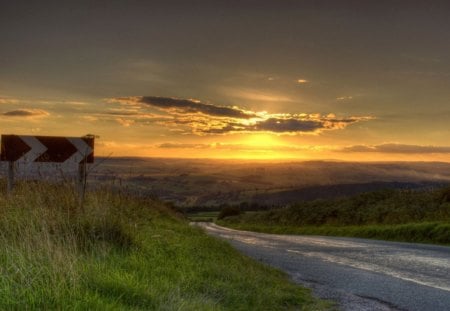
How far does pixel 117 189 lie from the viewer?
13.8 metres

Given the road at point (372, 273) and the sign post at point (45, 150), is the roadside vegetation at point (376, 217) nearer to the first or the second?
the road at point (372, 273)

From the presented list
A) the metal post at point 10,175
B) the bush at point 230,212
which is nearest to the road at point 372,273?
the metal post at point 10,175

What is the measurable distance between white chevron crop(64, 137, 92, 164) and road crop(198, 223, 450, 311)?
5678 millimetres

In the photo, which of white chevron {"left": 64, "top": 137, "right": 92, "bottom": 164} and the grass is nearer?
the grass

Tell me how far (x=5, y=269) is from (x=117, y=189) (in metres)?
7.09

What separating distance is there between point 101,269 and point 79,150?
6.65m

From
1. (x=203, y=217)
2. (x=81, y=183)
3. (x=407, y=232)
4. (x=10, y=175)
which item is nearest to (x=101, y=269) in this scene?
(x=81, y=183)

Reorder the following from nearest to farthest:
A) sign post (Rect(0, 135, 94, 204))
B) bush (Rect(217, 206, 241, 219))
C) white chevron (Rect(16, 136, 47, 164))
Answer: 1. sign post (Rect(0, 135, 94, 204))
2. white chevron (Rect(16, 136, 47, 164))
3. bush (Rect(217, 206, 241, 219))

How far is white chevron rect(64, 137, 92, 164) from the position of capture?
540 inches

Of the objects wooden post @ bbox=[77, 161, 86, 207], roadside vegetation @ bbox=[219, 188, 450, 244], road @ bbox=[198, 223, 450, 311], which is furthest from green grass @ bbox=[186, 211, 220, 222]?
wooden post @ bbox=[77, 161, 86, 207]

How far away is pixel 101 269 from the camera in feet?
24.9

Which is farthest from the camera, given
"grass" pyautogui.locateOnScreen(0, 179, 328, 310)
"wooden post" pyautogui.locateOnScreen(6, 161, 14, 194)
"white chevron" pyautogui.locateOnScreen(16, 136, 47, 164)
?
"white chevron" pyautogui.locateOnScreen(16, 136, 47, 164)

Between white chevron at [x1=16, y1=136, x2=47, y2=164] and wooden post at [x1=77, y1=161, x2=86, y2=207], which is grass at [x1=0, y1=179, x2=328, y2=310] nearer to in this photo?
wooden post at [x1=77, y1=161, x2=86, y2=207]

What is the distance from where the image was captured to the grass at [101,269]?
596 centimetres
